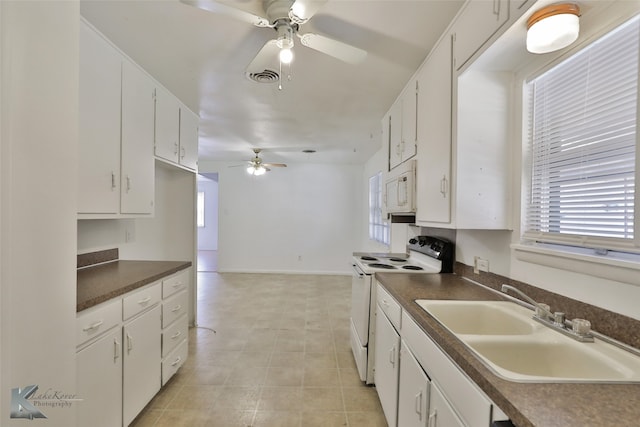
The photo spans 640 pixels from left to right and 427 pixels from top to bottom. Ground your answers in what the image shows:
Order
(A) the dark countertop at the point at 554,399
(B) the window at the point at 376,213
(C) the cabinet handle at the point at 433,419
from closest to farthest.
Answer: (A) the dark countertop at the point at 554,399, (C) the cabinet handle at the point at 433,419, (B) the window at the point at 376,213

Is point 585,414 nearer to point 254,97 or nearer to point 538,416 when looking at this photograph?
point 538,416

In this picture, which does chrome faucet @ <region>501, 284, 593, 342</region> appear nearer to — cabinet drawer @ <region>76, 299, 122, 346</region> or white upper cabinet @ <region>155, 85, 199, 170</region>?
cabinet drawer @ <region>76, 299, 122, 346</region>

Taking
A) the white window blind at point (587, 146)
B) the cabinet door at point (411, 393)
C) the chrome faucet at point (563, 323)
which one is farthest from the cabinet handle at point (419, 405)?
the white window blind at point (587, 146)

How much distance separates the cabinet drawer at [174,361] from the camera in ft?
7.40

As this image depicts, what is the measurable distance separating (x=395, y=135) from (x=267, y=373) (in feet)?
Answer: 7.98

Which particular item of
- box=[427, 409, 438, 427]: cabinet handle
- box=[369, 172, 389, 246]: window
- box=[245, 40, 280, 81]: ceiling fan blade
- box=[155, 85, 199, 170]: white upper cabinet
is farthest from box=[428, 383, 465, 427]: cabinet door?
box=[369, 172, 389, 246]: window

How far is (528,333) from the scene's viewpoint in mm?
1252

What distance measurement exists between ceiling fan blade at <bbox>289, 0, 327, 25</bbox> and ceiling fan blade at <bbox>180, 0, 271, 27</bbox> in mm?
170

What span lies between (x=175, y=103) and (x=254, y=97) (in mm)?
772

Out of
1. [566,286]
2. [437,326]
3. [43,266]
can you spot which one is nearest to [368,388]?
[437,326]

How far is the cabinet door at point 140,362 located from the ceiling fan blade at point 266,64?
1719 mm

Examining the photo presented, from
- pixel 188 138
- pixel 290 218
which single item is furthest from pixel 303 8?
pixel 290 218

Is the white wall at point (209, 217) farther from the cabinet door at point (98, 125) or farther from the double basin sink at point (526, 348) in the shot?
the double basin sink at point (526, 348)

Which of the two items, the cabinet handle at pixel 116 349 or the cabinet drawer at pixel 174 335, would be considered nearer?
the cabinet handle at pixel 116 349
